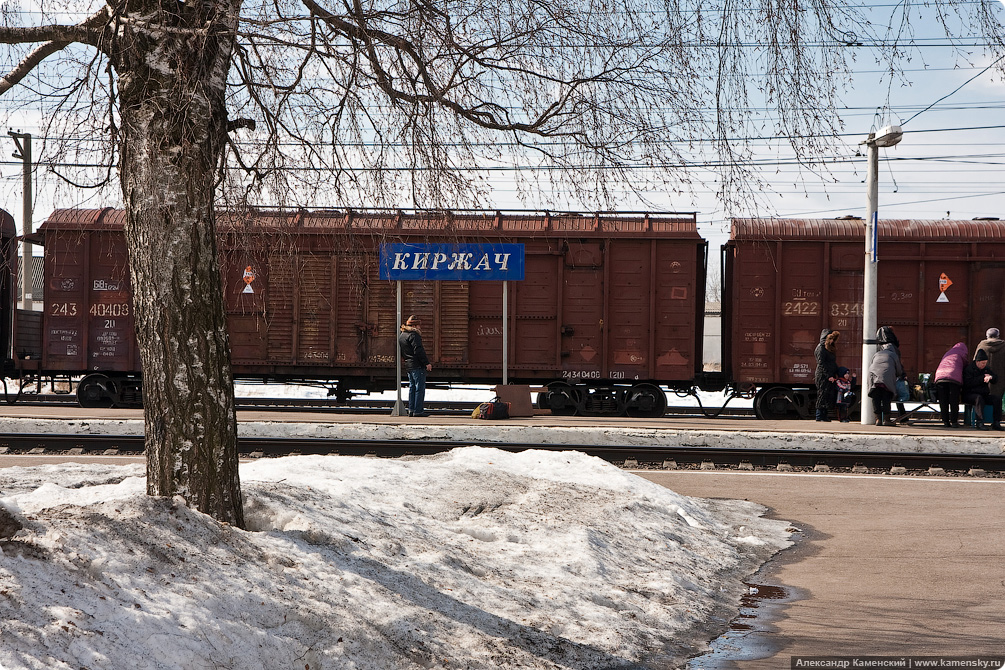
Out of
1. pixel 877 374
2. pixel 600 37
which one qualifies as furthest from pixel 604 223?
pixel 600 37

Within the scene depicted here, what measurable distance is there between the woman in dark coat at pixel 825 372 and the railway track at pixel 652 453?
320 centimetres

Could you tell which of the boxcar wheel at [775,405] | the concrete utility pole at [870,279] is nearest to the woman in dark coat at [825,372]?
the concrete utility pole at [870,279]

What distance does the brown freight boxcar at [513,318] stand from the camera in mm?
15844

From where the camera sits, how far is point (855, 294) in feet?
51.6

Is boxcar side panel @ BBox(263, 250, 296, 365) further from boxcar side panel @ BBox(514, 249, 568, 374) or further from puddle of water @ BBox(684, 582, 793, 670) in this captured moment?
puddle of water @ BBox(684, 582, 793, 670)

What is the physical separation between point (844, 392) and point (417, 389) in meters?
7.39

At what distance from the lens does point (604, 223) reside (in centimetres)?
1598

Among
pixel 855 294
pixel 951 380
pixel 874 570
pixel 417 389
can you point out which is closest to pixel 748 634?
pixel 874 570

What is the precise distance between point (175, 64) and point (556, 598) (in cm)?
345

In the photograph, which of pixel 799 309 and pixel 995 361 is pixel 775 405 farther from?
pixel 995 361

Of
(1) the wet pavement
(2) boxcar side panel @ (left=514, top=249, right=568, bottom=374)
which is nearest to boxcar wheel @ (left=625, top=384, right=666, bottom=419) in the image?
(2) boxcar side panel @ (left=514, top=249, right=568, bottom=374)

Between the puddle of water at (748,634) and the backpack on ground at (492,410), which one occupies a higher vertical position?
the backpack on ground at (492,410)

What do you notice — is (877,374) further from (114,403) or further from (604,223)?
(114,403)

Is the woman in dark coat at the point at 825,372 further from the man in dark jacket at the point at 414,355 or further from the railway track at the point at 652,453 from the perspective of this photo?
the man in dark jacket at the point at 414,355
